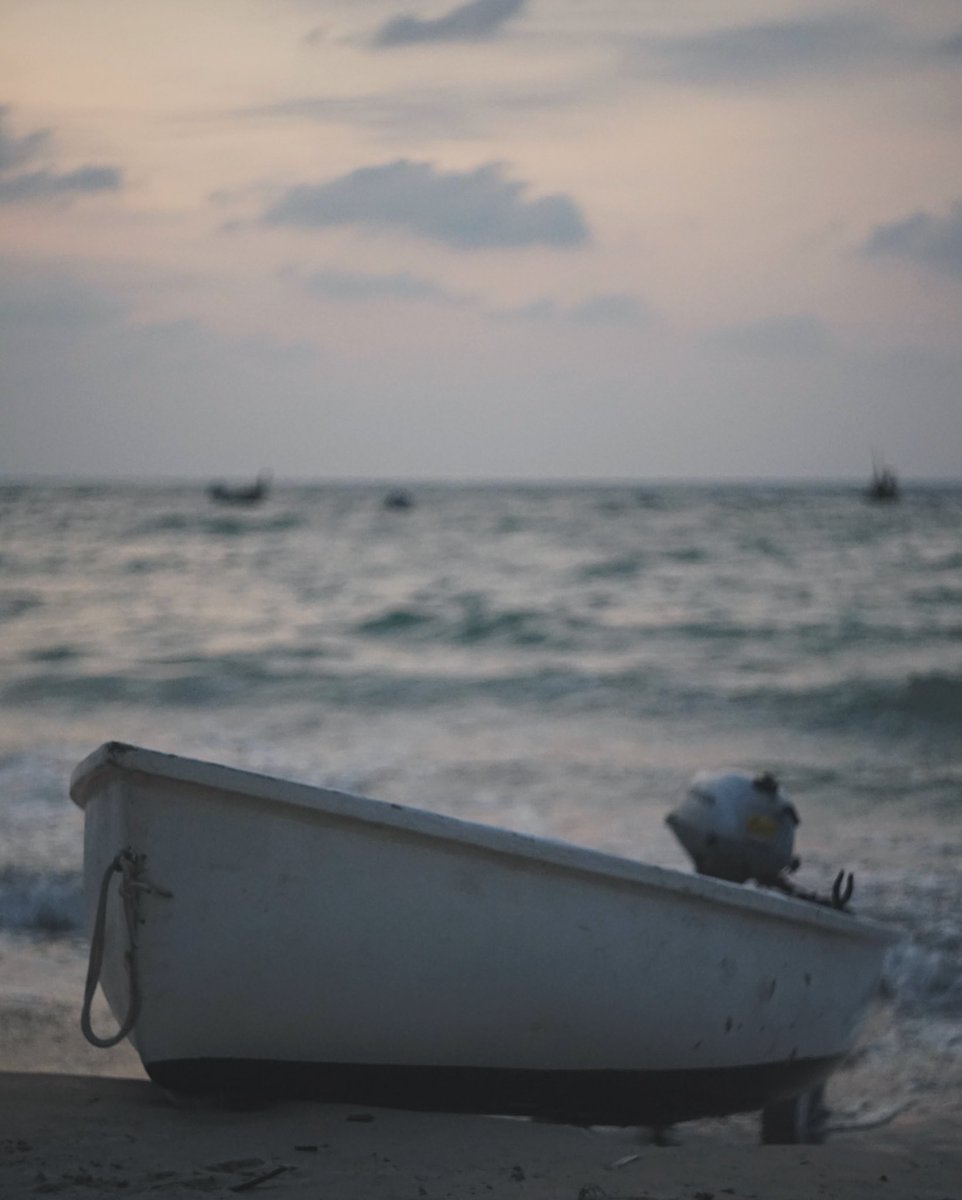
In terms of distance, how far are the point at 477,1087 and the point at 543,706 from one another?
8654 mm

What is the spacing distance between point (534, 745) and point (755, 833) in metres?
5.51

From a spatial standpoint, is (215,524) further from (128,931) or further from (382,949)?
(382,949)

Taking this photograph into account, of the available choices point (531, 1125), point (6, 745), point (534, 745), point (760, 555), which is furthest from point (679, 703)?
point (760, 555)

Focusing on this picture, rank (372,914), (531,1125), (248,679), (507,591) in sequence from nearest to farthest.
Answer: (372,914) < (531,1125) < (248,679) < (507,591)

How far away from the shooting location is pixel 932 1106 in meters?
4.41

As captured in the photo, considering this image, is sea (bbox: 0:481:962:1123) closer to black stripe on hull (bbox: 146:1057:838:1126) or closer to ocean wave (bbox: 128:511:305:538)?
black stripe on hull (bbox: 146:1057:838:1126)

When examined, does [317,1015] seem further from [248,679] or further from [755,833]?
[248,679]

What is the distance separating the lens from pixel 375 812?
336cm

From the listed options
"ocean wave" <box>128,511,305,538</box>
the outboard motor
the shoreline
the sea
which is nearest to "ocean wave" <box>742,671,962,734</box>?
the sea

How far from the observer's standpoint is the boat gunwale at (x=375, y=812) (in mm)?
3320

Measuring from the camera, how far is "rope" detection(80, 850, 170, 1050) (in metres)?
3.40

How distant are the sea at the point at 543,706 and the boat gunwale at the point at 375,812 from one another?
1.62 metres

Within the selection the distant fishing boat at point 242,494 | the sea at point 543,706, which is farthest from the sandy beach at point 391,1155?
the distant fishing boat at point 242,494

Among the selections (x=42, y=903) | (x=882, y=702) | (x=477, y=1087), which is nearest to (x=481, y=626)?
(x=882, y=702)
